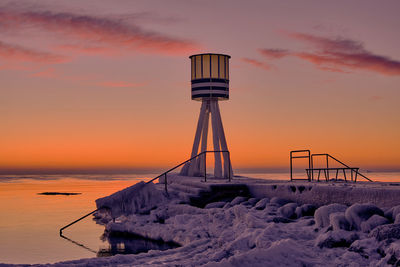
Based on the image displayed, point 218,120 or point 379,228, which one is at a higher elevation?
point 218,120

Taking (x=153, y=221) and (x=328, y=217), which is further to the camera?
(x=153, y=221)

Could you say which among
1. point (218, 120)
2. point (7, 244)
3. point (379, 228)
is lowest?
point (7, 244)

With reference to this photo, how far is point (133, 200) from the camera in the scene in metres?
17.6

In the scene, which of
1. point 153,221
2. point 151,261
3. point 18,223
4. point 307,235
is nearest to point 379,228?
point 307,235

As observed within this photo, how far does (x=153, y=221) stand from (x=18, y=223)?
5218mm

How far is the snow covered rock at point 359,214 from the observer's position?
9.05 metres

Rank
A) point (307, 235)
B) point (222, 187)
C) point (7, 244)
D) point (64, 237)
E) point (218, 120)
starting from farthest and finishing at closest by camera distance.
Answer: point (218, 120)
point (222, 187)
point (64, 237)
point (7, 244)
point (307, 235)

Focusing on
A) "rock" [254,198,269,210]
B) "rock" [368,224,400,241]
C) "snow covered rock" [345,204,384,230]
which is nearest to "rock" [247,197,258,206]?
"rock" [254,198,269,210]

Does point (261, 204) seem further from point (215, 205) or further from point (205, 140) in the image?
point (205, 140)

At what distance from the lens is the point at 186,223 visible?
47.5 feet

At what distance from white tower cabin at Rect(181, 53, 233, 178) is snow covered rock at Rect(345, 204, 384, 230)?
14782mm

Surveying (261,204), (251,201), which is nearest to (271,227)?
(261,204)

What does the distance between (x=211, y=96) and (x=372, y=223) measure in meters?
16.3

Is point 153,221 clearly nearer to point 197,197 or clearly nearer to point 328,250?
point 197,197
